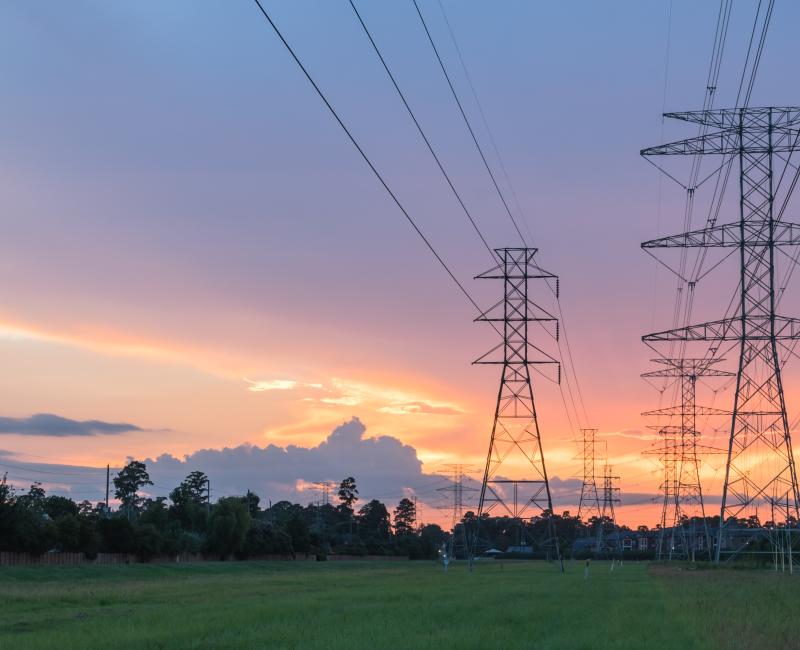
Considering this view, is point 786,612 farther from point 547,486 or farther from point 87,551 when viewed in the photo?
point 87,551

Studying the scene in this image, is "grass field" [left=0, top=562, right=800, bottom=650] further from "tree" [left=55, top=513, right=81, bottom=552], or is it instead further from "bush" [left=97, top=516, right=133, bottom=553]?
"bush" [left=97, top=516, right=133, bottom=553]

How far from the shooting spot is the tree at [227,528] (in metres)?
128

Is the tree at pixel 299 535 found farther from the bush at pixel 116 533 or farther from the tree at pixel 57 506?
the bush at pixel 116 533

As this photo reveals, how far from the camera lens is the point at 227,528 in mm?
128125

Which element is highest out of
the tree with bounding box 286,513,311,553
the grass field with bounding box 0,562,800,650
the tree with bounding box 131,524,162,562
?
the tree with bounding box 286,513,311,553

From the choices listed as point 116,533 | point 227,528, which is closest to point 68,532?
point 116,533

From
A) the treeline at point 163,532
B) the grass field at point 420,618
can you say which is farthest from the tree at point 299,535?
the grass field at point 420,618

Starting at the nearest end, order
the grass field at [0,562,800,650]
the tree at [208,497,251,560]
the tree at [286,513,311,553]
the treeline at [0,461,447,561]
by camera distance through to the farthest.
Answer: the grass field at [0,562,800,650] → the treeline at [0,461,447,561] → the tree at [208,497,251,560] → the tree at [286,513,311,553]

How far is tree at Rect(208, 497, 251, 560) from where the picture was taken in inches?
5022

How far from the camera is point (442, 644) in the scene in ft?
79.6

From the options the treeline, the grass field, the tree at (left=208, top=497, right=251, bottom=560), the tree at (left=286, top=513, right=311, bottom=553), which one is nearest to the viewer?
the grass field

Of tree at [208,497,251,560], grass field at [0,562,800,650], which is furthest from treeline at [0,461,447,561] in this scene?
grass field at [0,562,800,650]

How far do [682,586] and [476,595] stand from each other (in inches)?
500

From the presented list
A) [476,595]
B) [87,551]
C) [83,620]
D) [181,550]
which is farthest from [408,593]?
[181,550]
